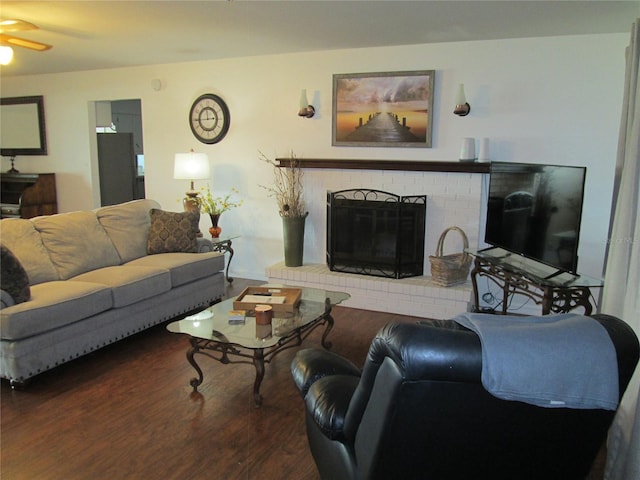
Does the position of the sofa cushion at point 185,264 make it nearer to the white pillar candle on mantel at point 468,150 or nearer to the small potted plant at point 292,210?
the small potted plant at point 292,210

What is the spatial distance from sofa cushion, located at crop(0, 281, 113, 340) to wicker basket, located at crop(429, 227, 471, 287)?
261cm

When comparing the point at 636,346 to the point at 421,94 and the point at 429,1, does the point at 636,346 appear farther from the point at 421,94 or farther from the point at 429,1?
the point at 421,94

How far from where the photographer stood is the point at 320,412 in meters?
1.77

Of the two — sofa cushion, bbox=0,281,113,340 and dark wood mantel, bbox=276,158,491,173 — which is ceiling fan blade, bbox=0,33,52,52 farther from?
dark wood mantel, bbox=276,158,491,173

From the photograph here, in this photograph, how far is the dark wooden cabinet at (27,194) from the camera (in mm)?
6508

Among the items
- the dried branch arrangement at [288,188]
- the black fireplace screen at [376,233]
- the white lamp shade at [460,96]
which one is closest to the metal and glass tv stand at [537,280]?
the black fireplace screen at [376,233]

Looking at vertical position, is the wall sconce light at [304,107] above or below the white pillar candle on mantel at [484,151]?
above

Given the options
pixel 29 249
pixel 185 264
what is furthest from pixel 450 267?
pixel 29 249

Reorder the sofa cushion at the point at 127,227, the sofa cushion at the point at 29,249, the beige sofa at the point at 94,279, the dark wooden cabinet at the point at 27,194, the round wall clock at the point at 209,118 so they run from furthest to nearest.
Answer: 1. the dark wooden cabinet at the point at 27,194
2. the round wall clock at the point at 209,118
3. the sofa cushion at the point at 127,227
4. the sofa cushion at the point at 29,249
5. the beige sofa at the point at 94,279

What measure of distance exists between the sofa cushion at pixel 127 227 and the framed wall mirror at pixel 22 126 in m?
3.29

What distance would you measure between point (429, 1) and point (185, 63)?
3.30m

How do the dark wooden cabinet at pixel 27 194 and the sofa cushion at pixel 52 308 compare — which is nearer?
the sofa cushion at pixel 52 308

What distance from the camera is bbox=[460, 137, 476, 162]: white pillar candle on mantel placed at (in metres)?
4.32

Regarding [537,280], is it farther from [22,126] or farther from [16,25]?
[22,126]
